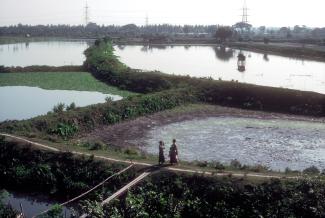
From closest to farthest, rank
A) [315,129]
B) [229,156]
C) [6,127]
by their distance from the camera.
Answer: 1. [229,156]
2. [6,127]
3. [315,129]

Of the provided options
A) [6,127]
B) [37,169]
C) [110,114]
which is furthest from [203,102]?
[37,169]

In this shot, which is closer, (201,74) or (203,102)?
(203,102)

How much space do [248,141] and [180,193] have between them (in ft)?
27.1

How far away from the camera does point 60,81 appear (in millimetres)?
39188

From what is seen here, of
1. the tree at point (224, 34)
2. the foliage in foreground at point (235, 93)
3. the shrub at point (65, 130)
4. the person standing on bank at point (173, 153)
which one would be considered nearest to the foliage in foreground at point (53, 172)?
the person standing on bank at point (173, 153)

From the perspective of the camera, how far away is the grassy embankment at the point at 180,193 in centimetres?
1306

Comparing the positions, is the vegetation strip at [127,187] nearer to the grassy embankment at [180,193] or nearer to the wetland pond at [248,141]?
the grassy embankment at [180,193]

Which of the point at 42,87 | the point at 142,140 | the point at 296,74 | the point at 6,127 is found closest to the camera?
the point at 6,127

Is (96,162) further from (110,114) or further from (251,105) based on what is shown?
(251,105)

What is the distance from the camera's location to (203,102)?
29719mm

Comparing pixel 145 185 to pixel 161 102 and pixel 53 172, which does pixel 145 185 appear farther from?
pixel 161 102

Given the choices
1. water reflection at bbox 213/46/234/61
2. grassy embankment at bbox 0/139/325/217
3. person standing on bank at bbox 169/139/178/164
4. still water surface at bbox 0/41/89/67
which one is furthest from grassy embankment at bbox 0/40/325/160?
water reflection at bbox 213/46/234/61

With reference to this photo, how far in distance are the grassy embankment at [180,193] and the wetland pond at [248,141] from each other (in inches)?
159

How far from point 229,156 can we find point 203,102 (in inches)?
432
